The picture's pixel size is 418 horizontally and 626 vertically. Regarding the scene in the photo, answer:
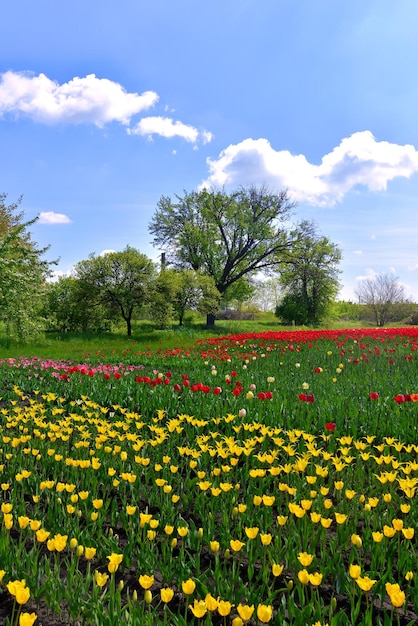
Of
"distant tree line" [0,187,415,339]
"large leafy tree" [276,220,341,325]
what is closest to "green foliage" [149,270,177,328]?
"distant tree line" [0,187,415,339]

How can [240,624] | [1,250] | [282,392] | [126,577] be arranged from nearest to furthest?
[240,624], [126,577], [282,392], [1,250]

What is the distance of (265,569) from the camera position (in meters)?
2.31

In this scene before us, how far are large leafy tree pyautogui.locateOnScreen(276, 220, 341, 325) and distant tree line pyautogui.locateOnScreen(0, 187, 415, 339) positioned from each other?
87mm

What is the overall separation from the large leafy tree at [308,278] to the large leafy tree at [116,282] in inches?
623

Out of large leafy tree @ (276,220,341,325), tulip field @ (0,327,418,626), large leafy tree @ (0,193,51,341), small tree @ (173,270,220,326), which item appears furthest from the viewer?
large leafy tree @ (276,220,341,325)

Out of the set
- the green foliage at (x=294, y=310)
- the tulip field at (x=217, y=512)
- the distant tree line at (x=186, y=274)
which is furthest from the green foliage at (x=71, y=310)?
the green foliage at (x=294, y=310)

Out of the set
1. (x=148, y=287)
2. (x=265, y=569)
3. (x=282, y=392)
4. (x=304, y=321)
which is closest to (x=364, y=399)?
(x=282, y=392)

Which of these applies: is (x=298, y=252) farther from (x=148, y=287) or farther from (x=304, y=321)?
(x=148, y=287)

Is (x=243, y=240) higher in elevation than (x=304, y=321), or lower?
higher

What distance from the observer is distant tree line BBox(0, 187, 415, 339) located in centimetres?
1861

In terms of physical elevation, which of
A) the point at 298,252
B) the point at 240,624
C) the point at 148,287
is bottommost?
the point at 240,624

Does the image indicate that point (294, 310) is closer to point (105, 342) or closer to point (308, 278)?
point (308, 278)

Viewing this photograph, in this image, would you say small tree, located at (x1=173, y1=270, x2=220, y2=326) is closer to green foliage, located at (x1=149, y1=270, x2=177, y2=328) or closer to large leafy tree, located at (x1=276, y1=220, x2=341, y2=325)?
green foliage, located at (x1=149, y1=270, x2=177, y2=328)

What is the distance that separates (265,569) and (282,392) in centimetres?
432
